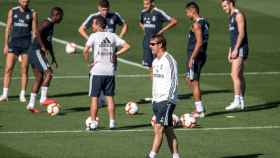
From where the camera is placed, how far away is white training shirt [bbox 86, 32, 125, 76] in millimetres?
23391

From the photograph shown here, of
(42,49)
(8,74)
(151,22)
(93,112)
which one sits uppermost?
(151,22)

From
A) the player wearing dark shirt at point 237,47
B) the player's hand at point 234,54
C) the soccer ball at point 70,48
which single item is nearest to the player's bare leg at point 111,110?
the player wearing dark shirt at point 237,47

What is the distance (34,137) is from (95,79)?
1837 millimetres

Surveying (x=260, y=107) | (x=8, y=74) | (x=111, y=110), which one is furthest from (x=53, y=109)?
(x=260, y=107)

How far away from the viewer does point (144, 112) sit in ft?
85.4

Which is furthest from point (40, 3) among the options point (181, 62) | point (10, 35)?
point (10, 35)

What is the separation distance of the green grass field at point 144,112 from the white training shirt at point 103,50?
1.31m

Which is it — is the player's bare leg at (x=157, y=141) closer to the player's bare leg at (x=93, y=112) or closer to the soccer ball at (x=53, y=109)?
the player's bare leg at (x=93, y=112)

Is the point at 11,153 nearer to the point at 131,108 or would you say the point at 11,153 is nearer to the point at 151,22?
the point at 131,108

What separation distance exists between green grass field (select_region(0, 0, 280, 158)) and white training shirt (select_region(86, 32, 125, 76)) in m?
1.31

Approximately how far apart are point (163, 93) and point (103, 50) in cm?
343

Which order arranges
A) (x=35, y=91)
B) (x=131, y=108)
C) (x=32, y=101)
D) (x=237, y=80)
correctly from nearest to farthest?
(x=131, y=108) < (x=32, y=101) < (x=35, y=91) < (x=237, y=80)

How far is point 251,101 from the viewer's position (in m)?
27.6

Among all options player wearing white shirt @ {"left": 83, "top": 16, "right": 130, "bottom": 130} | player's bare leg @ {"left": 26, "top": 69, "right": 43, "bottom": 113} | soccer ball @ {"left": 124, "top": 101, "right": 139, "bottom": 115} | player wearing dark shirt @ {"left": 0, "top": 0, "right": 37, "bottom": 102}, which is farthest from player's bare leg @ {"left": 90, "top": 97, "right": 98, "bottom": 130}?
player wearing dark shirt @ {"left": 0, "top": 0, "right": 37, "bottom": 102}
